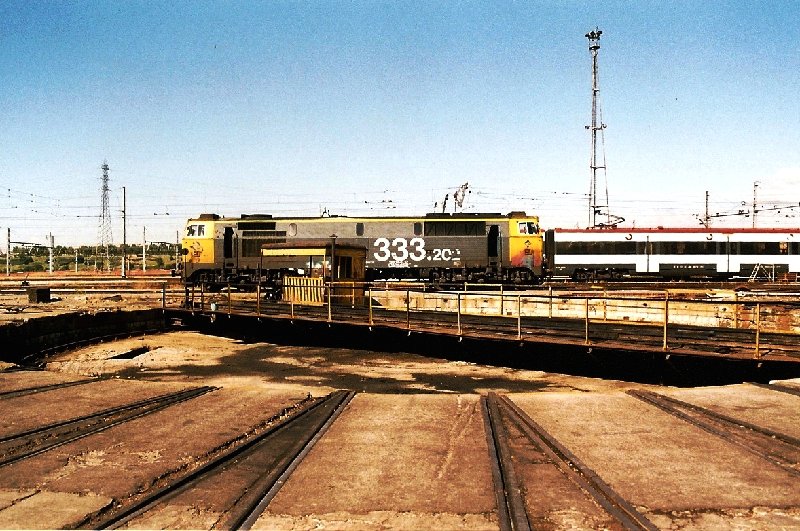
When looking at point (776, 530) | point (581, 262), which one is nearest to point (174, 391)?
point (776, 530)

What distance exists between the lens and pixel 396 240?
32.4m

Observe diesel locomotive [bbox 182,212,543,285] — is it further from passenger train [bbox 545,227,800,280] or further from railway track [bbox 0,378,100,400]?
railway track [bbox 0,378,100,400]

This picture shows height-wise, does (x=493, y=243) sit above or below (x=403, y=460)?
above

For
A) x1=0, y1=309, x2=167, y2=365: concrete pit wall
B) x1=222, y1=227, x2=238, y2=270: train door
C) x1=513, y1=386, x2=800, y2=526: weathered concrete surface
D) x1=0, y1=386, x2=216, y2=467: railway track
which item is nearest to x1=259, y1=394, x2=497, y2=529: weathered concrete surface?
x1=513, y1=386, x2=800, y2=526: weathered concrete surface

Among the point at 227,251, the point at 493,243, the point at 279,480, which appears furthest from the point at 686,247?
the point at 279,480

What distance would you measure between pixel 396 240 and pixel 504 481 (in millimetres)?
26985

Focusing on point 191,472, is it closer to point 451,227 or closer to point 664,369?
point 664,369

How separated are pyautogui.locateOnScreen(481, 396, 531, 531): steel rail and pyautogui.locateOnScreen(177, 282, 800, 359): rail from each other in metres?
6.51

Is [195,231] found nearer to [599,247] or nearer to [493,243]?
[493,243]

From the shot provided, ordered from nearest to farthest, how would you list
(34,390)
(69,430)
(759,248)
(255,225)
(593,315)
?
(69,430) < (34,390) < (593,315) < (255,225) < (759,248)

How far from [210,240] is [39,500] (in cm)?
Result: 2815

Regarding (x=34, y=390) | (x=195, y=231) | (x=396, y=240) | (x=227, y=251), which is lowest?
(x=34, y=390)

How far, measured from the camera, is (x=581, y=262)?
37375 mm

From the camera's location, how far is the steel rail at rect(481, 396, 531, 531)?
188 inches
